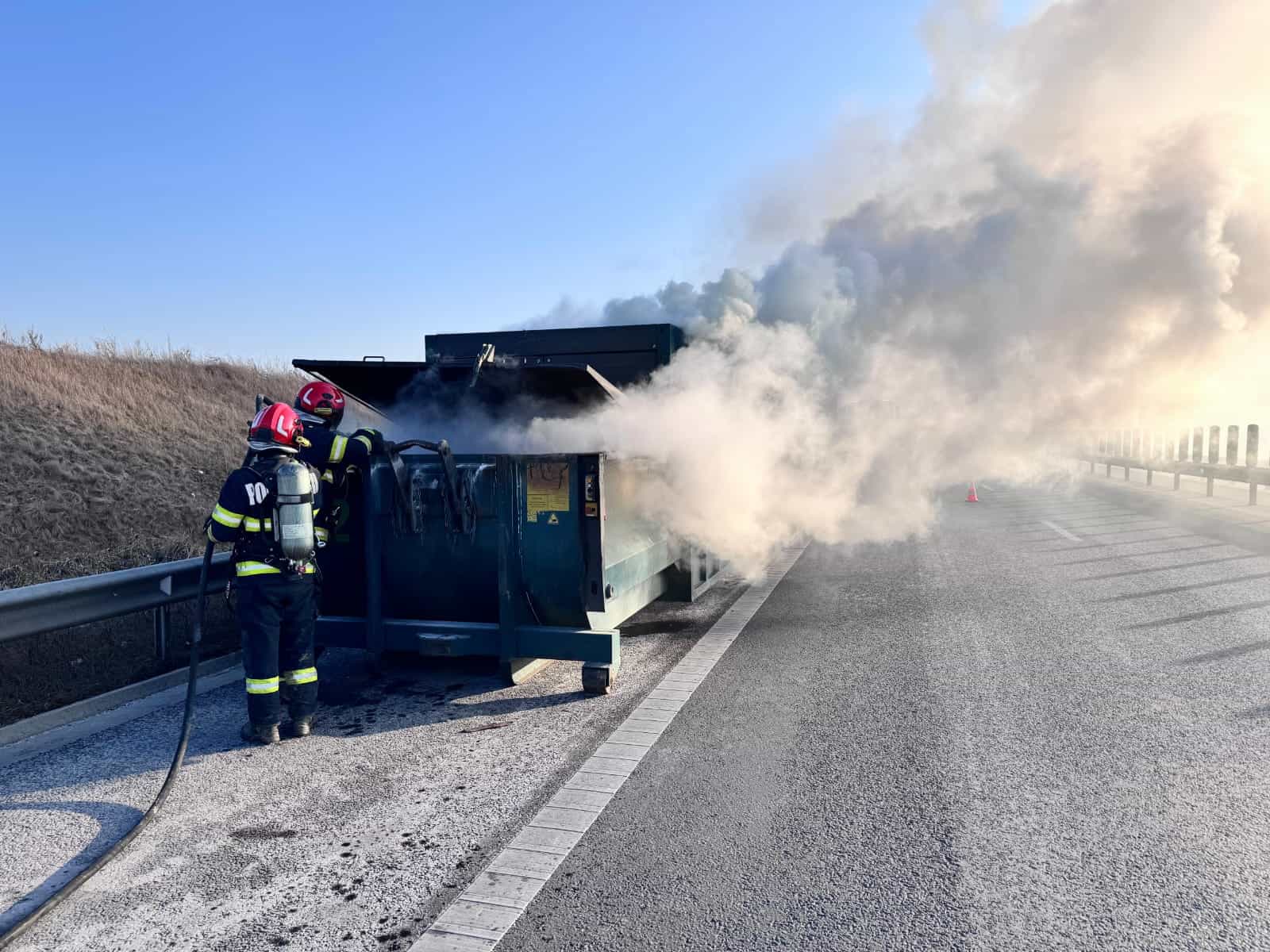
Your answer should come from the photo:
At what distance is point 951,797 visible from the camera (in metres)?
3.70

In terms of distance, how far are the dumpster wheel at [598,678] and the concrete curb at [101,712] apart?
250 cm

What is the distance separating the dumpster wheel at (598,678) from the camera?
17.2ft

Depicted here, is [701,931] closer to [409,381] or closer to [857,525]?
[409,381]

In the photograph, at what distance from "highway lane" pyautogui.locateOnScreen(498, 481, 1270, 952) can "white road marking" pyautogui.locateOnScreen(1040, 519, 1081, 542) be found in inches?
184

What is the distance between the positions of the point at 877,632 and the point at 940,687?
150 cm

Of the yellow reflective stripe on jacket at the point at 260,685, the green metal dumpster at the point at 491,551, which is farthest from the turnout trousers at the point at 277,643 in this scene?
the green metal dumpster at the point at 491,551

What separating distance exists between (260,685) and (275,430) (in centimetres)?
142

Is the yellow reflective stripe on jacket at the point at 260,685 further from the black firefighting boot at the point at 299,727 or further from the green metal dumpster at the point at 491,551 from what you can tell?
the green metal dumpster at the point at 491,551

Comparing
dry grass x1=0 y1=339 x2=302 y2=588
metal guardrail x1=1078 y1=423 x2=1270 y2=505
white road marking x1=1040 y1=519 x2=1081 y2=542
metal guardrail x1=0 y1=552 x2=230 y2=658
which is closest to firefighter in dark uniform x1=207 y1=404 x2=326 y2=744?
metal guardrail x1=0 y1=552 x2=230 y2=658

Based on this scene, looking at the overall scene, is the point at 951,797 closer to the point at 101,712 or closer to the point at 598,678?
the point at 598,678

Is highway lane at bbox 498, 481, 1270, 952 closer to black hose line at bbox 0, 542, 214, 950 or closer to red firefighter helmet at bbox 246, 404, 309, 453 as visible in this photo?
black hose line at bbox 0, 542, 214, 950

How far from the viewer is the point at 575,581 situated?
523 cm

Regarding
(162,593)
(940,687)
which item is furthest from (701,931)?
(162,593)

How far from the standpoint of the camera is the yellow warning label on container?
521cm
